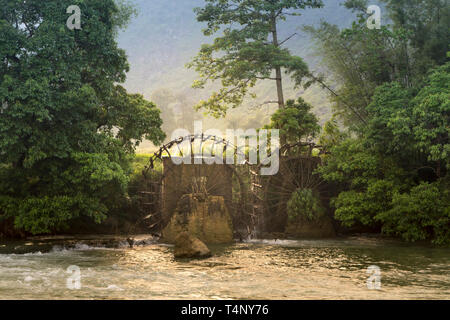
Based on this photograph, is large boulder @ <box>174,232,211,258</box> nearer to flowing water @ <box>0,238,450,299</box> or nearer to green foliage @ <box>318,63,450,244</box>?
flowing water @ <box>0,238,450,299</box>

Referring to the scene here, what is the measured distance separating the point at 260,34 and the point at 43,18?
12.8 meters

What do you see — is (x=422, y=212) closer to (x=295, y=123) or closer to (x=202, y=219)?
(x=202, y=219)

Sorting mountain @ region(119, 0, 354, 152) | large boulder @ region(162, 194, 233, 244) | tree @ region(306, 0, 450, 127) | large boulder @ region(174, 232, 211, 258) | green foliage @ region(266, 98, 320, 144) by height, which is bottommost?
large boulder @ region(174, 232, 211, 258)

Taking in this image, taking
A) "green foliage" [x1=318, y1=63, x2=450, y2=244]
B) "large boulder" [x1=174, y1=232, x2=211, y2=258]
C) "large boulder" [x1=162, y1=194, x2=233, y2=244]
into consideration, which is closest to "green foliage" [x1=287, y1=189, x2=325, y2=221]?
"green foliage" [x1=318, y1=63, x2=450, y2=244]

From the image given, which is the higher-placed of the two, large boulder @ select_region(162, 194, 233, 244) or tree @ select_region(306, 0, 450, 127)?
tree @ select_region(306, 0, 450, 127)

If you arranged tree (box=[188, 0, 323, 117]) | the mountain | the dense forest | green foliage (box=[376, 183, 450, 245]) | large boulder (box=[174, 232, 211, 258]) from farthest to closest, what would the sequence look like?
the mountain → tree (box=[188, 0, 323, 117]) → the dense forest → green foliage (box=[376, 183, 450, 245]) → large boulder (box=[174, 232, 211, 258])

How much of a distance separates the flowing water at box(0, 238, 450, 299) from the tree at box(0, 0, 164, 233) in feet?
6.22

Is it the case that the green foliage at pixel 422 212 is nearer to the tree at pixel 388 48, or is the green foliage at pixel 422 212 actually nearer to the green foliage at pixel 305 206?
the green foliage at pixel 305 206

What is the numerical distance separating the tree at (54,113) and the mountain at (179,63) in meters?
65.7

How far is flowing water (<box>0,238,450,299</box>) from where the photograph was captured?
11984 mm

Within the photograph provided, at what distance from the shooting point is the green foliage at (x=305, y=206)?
24134mm

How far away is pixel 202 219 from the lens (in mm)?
21531

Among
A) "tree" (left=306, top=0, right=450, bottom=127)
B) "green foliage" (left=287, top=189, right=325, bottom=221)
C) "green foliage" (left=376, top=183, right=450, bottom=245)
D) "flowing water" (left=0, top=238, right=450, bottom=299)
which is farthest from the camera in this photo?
"green foliage" (left=287, top=189, right=325, bottom=221)
